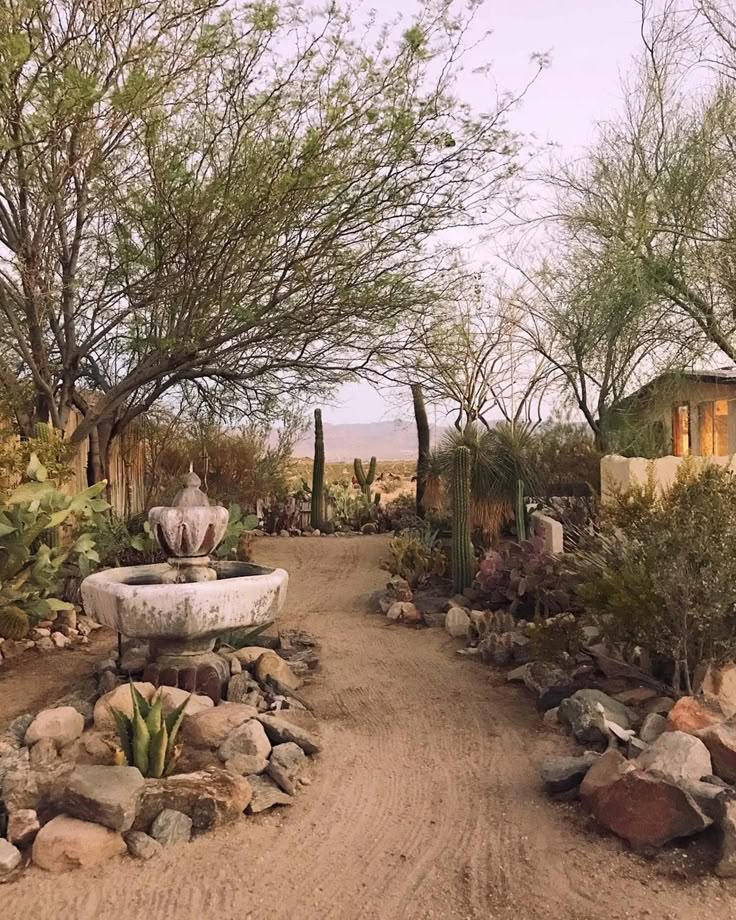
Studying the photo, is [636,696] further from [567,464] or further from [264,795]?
[567,464]

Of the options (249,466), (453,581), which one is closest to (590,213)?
(453,581)

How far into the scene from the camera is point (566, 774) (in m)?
4.42

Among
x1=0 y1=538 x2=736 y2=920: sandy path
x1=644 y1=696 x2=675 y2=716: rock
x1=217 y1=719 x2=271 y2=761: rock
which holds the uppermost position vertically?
x1=644 y1=696 x2=675 y2=716: rock

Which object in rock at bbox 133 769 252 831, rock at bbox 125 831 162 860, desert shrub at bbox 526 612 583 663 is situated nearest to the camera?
rock at bbox 125 831 162 860

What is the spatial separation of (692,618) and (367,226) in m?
5.40

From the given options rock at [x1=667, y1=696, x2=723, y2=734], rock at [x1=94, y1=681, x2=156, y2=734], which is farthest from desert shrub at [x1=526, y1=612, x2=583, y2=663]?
rock at [x1=94, y1=681, x2=156, y2=734]

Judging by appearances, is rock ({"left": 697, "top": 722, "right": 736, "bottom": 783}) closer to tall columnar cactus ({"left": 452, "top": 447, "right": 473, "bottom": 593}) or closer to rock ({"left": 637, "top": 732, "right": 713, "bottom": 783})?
rock ({"left": 637, "top": 732, "right": 713, "bottom": 783})

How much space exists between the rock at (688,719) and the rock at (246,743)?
7.93ft

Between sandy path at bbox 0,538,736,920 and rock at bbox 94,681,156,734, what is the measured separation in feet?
4.16

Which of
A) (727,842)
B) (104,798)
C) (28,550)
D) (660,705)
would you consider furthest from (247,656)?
(727,842)

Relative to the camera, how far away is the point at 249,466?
685 inches

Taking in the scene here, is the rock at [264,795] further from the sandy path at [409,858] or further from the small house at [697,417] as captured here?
the small house at [697,417]

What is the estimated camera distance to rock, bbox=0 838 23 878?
377 centimetres

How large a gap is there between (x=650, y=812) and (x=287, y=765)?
2041mm
